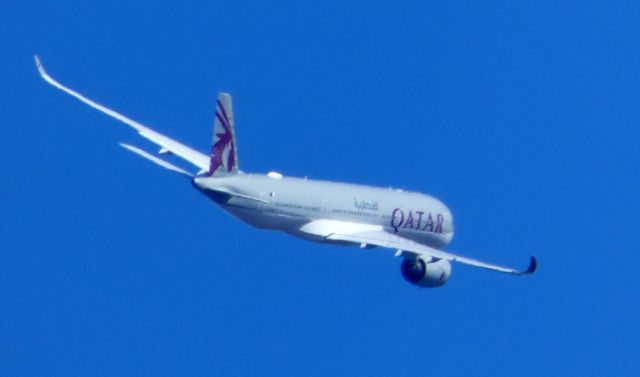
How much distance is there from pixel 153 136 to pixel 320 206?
1282 cm

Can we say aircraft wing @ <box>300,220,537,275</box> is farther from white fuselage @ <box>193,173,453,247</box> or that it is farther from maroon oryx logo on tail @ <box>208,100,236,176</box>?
maroon oryx logo on tail @ <box>208,100,236,176</box>

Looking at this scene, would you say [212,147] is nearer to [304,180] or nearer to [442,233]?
[304,180]

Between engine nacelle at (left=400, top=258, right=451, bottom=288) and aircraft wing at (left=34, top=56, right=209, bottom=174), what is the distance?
13696 millimetres

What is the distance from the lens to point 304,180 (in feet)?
383

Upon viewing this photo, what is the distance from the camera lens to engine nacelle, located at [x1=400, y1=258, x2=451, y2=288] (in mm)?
119438

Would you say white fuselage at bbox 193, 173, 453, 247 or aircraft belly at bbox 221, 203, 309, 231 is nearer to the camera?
white fuselage at bbox 193, 173, 453, 247

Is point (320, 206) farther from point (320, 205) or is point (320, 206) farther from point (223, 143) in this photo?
point (223, 143)

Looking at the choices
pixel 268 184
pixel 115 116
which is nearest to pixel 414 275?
pixel 268 184

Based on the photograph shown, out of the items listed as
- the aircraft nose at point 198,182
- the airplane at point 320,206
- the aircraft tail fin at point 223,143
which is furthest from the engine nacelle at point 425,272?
the aircraft nose at point 198,182

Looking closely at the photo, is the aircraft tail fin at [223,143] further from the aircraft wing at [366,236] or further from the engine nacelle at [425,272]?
the engine nacelle at [425,272]

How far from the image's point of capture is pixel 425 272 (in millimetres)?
119375

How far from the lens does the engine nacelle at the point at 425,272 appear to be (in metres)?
119

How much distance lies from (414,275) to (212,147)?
16.8m

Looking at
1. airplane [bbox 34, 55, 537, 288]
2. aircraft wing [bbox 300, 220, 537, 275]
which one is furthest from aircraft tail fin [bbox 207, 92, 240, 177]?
aircraft wing [bbox 300, 220, 537, 275]
